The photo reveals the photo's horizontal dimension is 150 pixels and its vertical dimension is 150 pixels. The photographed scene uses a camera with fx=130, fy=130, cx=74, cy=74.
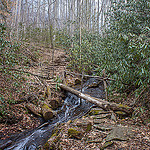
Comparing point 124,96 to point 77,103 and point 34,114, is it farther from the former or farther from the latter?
point 34,114

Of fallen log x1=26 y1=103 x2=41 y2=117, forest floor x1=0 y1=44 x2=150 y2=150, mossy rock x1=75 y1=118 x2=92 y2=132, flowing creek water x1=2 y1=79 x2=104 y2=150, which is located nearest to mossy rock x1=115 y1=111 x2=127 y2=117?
forest floor x1=0 y1=44 x2=150 y2=150

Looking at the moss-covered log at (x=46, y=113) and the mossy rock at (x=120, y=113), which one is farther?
the moss-covered log at (x=46, y=113)

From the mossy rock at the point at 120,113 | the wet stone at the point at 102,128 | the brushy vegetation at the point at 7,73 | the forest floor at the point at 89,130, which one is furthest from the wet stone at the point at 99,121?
the brushy vegetation at the point at 7,73

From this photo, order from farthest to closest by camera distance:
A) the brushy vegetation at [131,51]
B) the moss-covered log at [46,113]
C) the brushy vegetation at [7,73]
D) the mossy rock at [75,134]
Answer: the moss-covered log at [46,113] < the brushy vegetation at [7,73] < the brushy vegetation at [131,51] < the mossy rock at [75,134]

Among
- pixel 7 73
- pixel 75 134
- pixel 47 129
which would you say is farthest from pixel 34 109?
pixel 75 134

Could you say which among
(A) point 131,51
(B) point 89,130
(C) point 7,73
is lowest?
(B) point 89,130

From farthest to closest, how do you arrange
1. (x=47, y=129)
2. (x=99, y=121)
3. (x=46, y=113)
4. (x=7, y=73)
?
(x=46, y=113) < (x=47, y=129) < (x=99, y=121) < (x=7, y=73)

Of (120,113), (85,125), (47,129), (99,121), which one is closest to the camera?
(85,125)

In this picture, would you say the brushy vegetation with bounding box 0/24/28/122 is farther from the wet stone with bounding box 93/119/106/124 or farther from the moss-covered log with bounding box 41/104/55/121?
the wet stone with bounding box 93/119/106/124

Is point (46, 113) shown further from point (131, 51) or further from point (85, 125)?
point (131, 51)

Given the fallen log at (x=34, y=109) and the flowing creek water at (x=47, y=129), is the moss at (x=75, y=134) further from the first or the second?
the fallen log at (x=34, y=109)

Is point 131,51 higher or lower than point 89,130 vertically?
higher

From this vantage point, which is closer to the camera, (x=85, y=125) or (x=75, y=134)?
(x=75, y=134)

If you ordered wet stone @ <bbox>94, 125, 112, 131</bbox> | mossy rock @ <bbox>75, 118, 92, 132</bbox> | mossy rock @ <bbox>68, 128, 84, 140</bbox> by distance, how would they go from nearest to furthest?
mossy rock @ <bbox>68, 128, 84, 140</bbox> < wet stone @ <bbox>94, 125, 112, 131</bbox> < mossy rock @ <bbox>75, 118, 92, 132</bbox>
